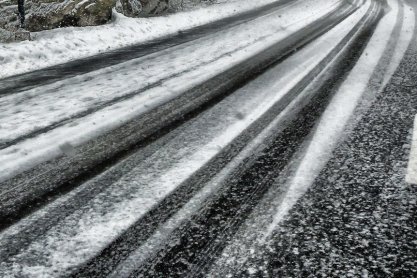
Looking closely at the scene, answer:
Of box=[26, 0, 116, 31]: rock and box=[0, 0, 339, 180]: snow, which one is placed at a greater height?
box=[26, 0, 116, 31]: rock

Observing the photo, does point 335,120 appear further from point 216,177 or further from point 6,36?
point 6,36

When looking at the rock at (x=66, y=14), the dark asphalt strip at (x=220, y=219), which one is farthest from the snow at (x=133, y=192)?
the rock at (x=66, y=14)

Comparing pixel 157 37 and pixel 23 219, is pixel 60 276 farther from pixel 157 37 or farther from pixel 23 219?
pixel 157 37

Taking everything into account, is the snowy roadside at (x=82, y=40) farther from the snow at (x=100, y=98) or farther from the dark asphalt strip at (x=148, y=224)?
the dark asphalt strip at (x=148, y=224)

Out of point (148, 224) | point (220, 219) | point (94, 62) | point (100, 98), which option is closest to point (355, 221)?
point (220, 219)

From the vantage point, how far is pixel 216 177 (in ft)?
8.82

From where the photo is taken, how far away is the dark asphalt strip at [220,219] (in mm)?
1821

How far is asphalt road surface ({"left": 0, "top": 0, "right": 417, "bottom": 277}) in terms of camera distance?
1896 mm

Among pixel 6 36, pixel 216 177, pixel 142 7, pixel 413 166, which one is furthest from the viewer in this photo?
pixel 142 7

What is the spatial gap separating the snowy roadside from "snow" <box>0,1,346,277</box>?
3744 millimetres

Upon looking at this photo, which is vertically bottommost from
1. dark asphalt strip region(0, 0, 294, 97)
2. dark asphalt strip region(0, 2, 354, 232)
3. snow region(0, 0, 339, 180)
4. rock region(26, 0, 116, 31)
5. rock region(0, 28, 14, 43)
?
dark asphalt strip region(0, 2, 354, 232)

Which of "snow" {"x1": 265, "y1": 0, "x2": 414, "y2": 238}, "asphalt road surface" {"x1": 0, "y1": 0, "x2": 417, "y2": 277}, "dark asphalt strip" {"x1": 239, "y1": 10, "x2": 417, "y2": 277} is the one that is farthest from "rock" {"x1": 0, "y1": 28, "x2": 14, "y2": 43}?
"dark asphalt strip" {"x1": 239, "y1": 10, "x2": 417, "y2": 277}

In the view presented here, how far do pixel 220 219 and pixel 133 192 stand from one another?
614mm

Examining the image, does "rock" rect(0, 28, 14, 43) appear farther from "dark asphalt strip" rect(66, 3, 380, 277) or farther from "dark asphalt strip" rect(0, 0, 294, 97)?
"dark asphalt strip" rect(66, 3, 380, 277)
